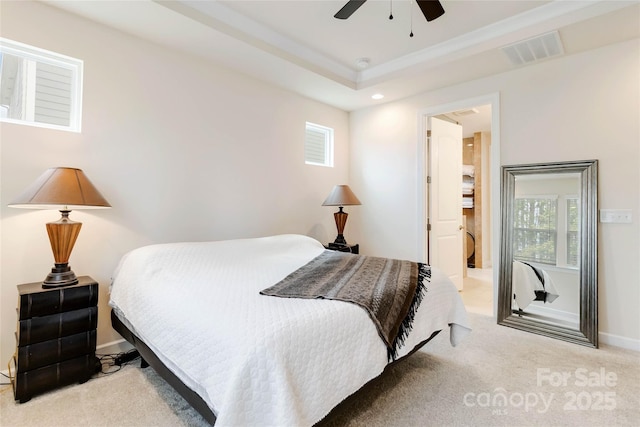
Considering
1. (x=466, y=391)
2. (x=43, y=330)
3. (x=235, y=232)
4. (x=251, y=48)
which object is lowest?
(x=466, y=391)

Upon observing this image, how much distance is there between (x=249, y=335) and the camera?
119 centimetres

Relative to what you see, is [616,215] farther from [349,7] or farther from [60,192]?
[60,192]

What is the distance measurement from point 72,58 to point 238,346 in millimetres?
2484

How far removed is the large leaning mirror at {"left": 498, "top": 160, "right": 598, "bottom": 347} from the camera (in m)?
2.67

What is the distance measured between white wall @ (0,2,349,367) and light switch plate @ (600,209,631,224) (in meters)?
2.97

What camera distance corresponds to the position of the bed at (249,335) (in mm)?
1119

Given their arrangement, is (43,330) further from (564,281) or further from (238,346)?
(564,281)

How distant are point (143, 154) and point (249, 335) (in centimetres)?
207

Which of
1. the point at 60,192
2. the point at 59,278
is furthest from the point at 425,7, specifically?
the point at 59,278

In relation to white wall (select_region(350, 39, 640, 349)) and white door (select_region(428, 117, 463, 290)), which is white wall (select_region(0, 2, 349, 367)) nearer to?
white door (select_region(428, 117, 463, 290))

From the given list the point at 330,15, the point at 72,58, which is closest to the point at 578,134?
the point at 330,15

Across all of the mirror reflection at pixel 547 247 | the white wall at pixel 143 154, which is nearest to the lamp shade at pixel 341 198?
the white wall at pixel 143 154

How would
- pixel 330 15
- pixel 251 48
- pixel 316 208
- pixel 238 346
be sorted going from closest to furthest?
pixel 238 346 → pixel 330 15 → pixel 251 48 → pixel 316 208

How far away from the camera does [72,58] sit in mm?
2273
